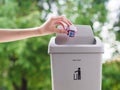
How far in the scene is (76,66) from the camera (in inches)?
69.7

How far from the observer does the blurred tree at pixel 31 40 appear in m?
3.13

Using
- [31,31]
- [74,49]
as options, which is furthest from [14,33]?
[74,49]

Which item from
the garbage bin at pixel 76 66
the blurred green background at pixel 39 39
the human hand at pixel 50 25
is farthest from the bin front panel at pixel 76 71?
the blurred green background at pixel 39 39

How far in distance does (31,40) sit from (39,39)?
81mm

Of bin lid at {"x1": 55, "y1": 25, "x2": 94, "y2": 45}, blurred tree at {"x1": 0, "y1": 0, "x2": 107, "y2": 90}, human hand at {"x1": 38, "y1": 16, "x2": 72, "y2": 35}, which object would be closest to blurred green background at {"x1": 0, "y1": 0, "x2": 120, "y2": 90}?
blurred tree at {"x1": 0, "y1": 0, "x2": 107, "y2": 90}

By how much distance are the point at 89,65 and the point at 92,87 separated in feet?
0.42

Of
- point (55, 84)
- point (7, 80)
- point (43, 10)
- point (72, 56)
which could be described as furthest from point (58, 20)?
point (7, 80)

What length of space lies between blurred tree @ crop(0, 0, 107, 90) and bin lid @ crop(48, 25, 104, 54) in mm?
1089

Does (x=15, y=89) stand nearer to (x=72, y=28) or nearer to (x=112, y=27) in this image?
(x=112, y=27)

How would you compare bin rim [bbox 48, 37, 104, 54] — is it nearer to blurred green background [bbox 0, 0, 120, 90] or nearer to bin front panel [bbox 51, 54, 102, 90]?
bin front panel [bbox 51, 54, 102, 90]

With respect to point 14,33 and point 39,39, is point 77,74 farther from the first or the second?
point 39,39

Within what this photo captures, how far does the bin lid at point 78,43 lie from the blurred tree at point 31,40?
1.09 meters

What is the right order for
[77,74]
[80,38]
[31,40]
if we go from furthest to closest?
[31,40] → [80,38] → [77,74]

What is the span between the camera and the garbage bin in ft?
5.81
